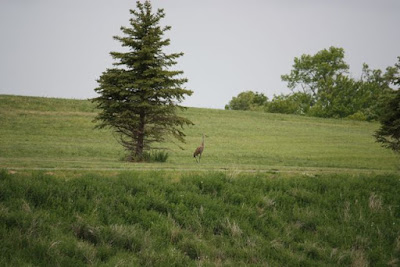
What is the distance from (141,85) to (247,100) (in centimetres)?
9170

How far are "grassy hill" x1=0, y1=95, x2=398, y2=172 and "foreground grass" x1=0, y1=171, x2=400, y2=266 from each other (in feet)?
25.4

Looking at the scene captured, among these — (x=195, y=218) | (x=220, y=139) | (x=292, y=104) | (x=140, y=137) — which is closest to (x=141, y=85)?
(x=140, y=137)

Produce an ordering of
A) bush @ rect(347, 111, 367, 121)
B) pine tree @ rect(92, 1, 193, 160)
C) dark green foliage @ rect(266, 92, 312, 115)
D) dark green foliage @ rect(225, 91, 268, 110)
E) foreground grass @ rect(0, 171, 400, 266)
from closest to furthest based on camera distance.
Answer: foreground grass @ rect(0, 171, 400, 266)
pine tree @ rect(92, 1, 193, 160)
bush @ rect(347, 111, 367, 121)
dark green foliage @ rect(266, 92, 312, 115)
dark green foliage @ rect(225, 91, 268, 110)

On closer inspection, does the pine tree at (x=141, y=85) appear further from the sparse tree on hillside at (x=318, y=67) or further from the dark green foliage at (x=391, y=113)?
the sparse tree on hillside at (x=318, y=67)

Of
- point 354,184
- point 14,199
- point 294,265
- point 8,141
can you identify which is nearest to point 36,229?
point 14,199

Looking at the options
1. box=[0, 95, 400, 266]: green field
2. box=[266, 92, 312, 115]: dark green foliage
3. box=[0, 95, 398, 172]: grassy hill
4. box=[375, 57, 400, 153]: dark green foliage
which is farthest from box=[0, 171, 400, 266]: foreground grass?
box=[266, 92, 312, 115]: dark green foliage

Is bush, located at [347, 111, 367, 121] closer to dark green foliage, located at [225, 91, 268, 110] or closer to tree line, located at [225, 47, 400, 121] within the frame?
tree line, located at [225, 47, 400, 121]

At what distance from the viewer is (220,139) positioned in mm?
41938

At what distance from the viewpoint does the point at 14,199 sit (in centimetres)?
1023

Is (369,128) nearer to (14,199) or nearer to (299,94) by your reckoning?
(299,94)

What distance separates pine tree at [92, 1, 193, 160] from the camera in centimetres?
2348

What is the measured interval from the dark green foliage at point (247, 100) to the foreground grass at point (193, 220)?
97178 millimetres

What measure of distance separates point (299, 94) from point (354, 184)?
7425 cm

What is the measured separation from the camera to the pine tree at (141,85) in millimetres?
23484
